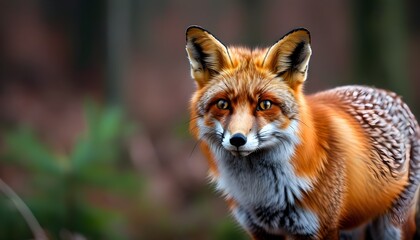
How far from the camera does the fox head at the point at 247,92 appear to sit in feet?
14.2

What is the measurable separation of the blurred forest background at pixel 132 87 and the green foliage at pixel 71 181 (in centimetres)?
1

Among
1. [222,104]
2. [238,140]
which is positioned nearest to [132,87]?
[222,104]

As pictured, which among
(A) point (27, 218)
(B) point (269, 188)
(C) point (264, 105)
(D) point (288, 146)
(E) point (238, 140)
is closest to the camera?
(E) point (238, 140)

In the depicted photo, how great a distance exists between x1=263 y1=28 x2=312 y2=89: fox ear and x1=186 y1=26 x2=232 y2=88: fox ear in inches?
10.2

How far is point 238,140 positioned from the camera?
13.8ft

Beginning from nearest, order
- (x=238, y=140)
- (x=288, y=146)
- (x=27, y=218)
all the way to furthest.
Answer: (x=238, y=140) < (x=288, y=146) < (x=27, y=218)

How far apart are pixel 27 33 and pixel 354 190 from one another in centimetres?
1547

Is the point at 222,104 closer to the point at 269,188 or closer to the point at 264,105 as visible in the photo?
the point at 264,105

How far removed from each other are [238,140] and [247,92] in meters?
0.36

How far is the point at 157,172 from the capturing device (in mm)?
14203

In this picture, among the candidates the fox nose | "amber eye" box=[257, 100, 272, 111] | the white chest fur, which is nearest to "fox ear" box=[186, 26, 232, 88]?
"amber eye" box=[257, 100, 272, 111]

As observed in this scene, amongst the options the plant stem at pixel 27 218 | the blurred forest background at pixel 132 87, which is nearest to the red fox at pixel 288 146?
the plant stem at pixel 27 218

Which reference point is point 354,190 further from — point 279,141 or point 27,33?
point 27,33

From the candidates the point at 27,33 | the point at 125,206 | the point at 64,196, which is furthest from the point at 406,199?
the point at 27,33
